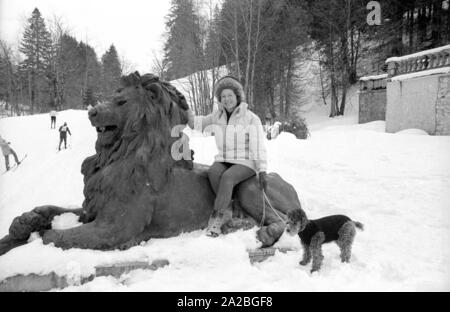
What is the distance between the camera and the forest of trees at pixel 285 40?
18.1 metres

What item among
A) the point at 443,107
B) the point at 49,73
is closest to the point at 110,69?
the point at 49,73

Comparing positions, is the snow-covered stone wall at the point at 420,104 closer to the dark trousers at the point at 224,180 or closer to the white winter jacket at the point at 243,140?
the white winter jacket at the point at 243,140

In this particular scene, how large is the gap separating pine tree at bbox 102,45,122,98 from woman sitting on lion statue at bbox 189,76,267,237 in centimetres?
3032

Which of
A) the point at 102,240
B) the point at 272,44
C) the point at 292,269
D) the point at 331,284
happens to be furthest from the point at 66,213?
the point at 272,44

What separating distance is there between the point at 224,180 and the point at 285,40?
2159 cm

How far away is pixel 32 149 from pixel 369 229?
15.8 metres

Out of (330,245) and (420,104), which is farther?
(420,104)

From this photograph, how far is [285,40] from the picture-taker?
22.4 metres

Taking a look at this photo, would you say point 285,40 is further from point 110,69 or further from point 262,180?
point 110,69

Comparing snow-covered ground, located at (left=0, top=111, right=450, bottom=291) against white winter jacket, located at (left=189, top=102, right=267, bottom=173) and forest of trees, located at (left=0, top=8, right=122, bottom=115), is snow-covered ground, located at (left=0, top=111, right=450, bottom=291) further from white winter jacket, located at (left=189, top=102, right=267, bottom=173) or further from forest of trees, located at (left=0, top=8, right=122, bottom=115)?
forest of trees, located at (left=0, top=8, right=122, bottom=115)

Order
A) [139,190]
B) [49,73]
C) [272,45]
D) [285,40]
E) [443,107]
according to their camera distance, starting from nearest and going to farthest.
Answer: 1. [139,190]
2. [443,107]
3. [272,45]
4. [285,40]
5. [49,73]

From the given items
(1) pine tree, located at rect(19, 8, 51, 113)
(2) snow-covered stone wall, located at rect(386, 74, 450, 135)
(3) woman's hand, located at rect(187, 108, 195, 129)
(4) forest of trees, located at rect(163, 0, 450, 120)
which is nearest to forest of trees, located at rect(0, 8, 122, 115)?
(1) pine tree, located at rect(19, 8, 51, 113)

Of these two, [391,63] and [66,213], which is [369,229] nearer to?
[66,213]

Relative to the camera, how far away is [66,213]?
9.10 ft
